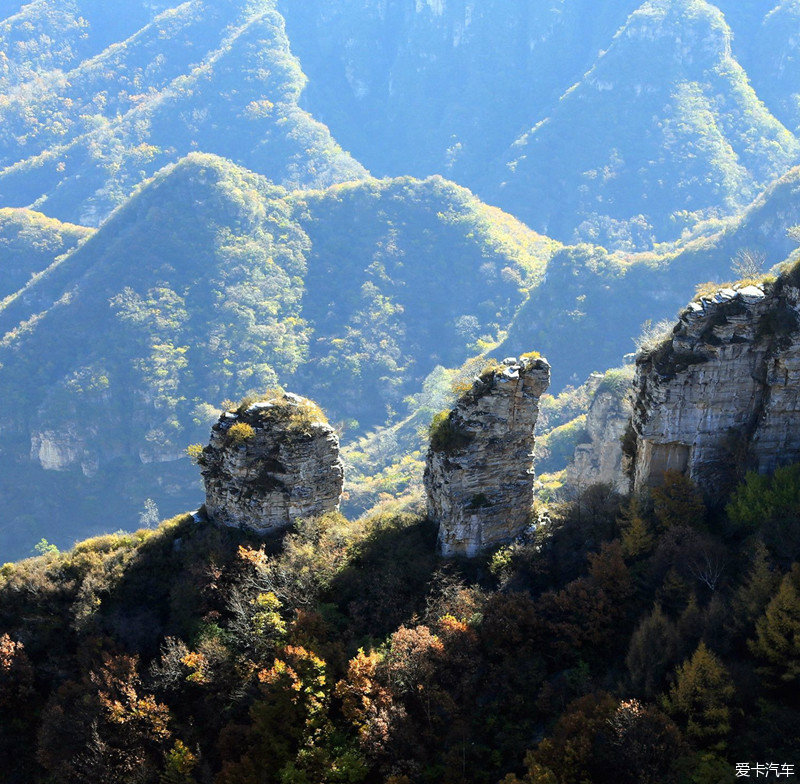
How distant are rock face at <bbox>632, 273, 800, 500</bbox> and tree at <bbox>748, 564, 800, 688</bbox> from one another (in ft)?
26.5

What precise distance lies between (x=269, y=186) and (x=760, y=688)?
149960mm

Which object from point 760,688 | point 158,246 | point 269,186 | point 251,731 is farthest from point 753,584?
point 269,186

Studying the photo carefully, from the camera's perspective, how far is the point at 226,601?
32.2m

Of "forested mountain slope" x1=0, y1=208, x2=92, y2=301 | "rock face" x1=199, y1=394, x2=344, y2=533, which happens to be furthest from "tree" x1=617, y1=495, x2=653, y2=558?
"forested mountain slope" x1=0, y1=208, x2=92, y2=301

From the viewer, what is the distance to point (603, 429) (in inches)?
2488

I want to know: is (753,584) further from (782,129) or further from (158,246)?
(782,129)

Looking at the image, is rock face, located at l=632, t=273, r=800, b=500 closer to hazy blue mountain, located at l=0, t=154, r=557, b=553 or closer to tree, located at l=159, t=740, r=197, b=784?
tree, located at l=159, t=740, r=197, b=784

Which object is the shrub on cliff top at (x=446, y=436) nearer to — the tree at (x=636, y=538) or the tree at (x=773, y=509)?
the tree at (x=636, y=538)

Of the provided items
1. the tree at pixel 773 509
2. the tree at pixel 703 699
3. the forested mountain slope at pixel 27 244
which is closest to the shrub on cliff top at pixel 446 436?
the tree at pixel 773 509

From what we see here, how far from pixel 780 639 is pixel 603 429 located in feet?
136

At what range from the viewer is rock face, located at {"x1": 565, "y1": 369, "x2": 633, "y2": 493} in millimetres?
57719

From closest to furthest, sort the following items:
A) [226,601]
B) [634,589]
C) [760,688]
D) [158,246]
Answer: [760,688] → [634,589] → [226,601] → [158,246]

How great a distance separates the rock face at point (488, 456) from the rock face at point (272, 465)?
5749 mm

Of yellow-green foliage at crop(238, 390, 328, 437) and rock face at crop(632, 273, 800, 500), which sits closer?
rock face at crop(632, 273, 800, 500)
